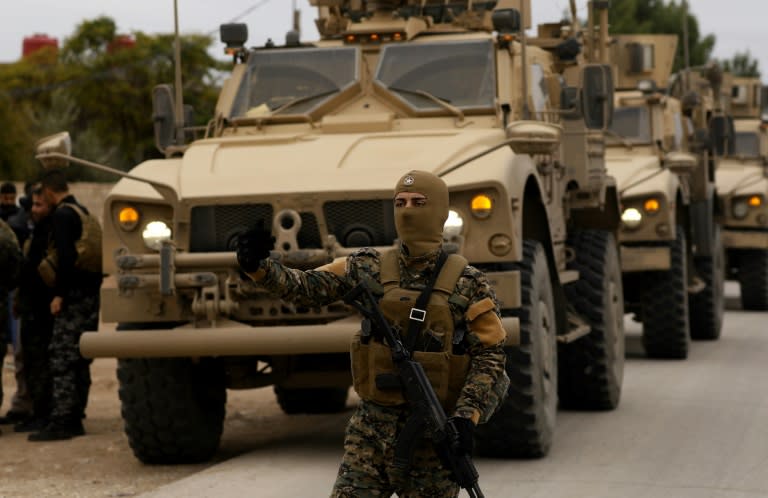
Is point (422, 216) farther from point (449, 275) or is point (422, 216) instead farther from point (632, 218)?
point (632, 218)

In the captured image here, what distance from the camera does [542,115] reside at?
10.3 metres

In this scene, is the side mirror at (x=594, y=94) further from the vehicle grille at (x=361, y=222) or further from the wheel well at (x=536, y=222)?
the vehicle grille at (x=361, y=222)

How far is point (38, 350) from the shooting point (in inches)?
421

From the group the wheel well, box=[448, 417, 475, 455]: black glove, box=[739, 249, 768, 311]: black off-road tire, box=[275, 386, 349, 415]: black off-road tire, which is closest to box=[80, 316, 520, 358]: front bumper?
the wheel well

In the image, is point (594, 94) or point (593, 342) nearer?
point (594, 94)

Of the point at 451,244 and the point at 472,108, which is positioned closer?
the point at 451,244

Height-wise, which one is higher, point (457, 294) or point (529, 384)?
point (457, 294)

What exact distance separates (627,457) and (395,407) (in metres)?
3.97

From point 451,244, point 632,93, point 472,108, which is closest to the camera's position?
point 451,244

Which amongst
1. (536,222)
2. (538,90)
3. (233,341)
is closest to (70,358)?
(233,341)

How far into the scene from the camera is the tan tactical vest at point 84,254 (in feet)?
33.5

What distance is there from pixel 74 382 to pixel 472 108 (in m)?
2.89

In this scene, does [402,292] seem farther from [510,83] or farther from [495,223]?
[510,83]

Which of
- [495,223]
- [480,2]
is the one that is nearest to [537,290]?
[495,223]
